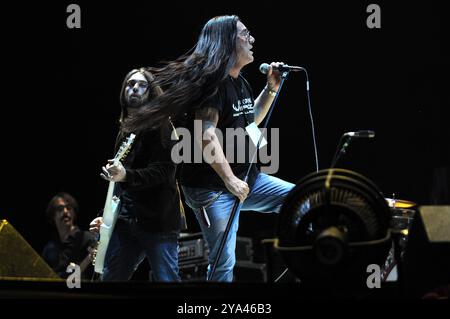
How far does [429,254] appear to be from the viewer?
2.45m

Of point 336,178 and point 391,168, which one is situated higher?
point 336,178

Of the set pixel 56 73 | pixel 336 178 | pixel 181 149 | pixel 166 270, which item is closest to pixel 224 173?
pixel 181 149

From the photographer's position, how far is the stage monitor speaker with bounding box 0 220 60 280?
10.4 feet

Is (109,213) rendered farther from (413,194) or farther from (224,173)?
(413,194)

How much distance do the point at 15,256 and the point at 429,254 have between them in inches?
66.3

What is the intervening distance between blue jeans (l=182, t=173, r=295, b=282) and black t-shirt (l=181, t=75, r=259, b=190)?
0.04 metres

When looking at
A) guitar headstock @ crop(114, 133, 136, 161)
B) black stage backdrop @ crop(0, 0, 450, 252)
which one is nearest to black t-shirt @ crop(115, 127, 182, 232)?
guitar headstock @ crop(114, 133, 136, 161)

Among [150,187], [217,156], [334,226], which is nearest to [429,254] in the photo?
[334,226]

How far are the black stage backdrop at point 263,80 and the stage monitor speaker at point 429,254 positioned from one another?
9.85ft

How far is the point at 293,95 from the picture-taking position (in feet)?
18.7

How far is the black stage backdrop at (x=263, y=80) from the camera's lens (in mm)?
5508

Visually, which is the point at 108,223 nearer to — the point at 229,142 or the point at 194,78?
the point at 229,142

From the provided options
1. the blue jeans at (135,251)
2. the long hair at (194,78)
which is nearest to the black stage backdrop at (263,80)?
the long hair at (194,78)
